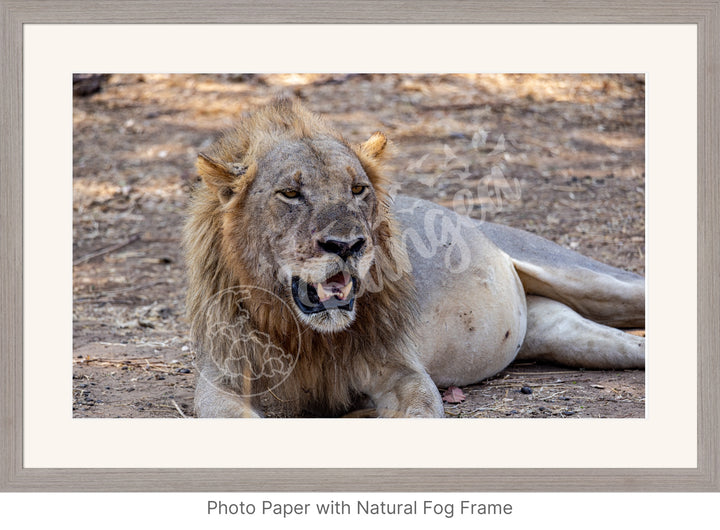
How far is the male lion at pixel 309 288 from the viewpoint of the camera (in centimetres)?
414

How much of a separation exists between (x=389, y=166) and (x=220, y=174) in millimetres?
4360

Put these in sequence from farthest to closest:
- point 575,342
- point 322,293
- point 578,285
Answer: point 578,285, point 575,342, point 322,293

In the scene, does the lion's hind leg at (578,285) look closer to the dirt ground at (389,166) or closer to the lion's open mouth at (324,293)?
the dirt ground at (389,166)

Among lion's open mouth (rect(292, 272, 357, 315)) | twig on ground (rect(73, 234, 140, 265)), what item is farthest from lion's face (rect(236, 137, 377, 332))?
twig on ground (rect(73, 234, 140, 265))

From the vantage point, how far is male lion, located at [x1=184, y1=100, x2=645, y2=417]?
13.6ft

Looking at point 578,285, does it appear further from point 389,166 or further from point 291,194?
point 389,166

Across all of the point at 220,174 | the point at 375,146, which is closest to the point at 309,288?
the point at 220,174

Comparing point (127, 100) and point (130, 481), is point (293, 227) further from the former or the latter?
point (127, 100)

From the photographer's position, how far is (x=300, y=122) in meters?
4.52

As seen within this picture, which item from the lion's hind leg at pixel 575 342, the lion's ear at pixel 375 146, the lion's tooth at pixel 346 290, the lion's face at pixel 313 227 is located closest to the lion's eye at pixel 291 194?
the lion's face at pixel 313 227

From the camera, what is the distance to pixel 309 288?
4129mm

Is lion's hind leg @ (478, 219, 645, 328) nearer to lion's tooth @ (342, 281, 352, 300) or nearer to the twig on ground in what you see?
lion's tooth @ (342, 281, 352, 300)
